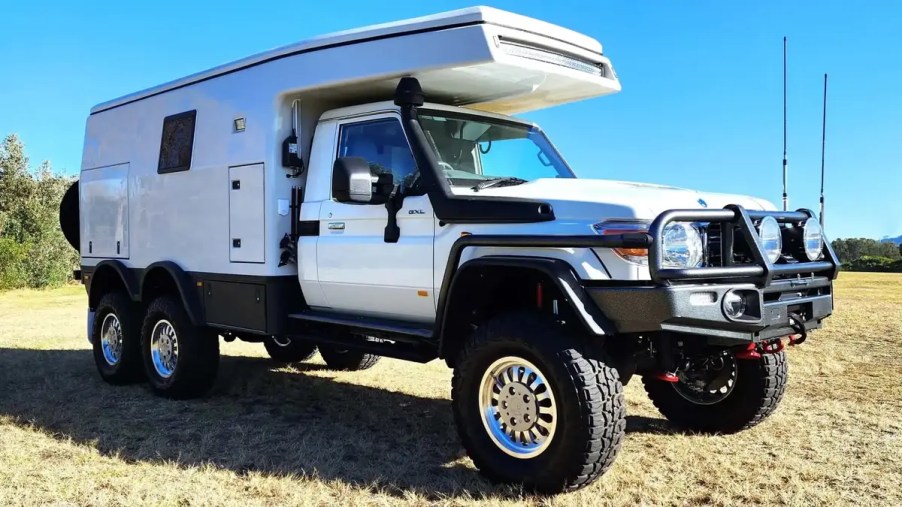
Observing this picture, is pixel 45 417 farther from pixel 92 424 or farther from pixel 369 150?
pixel 369 150

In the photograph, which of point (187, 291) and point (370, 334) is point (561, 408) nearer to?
point (370, 334)

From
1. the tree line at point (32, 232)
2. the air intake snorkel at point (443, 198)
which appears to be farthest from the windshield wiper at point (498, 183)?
the tree line at point (32, 232)

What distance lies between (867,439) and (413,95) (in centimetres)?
396

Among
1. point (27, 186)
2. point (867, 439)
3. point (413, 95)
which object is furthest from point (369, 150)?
point (27, 186)

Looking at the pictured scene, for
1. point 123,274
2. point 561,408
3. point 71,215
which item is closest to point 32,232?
point 71,215

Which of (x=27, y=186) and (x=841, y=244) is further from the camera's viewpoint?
(x=841, y=244)

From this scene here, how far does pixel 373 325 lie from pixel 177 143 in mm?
3087

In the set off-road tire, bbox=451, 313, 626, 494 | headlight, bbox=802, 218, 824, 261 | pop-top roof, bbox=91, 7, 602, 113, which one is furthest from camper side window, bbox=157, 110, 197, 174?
headlight, bbox=802, 218, 824, 261

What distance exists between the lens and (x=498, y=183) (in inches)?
201

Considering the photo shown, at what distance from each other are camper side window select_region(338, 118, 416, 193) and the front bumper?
5.65 feet

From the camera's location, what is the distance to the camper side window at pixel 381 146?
205 inches

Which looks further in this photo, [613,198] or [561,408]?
[613,198]

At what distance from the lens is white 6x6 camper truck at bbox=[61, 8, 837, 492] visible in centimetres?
410

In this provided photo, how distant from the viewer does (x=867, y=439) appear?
5.34 metres
